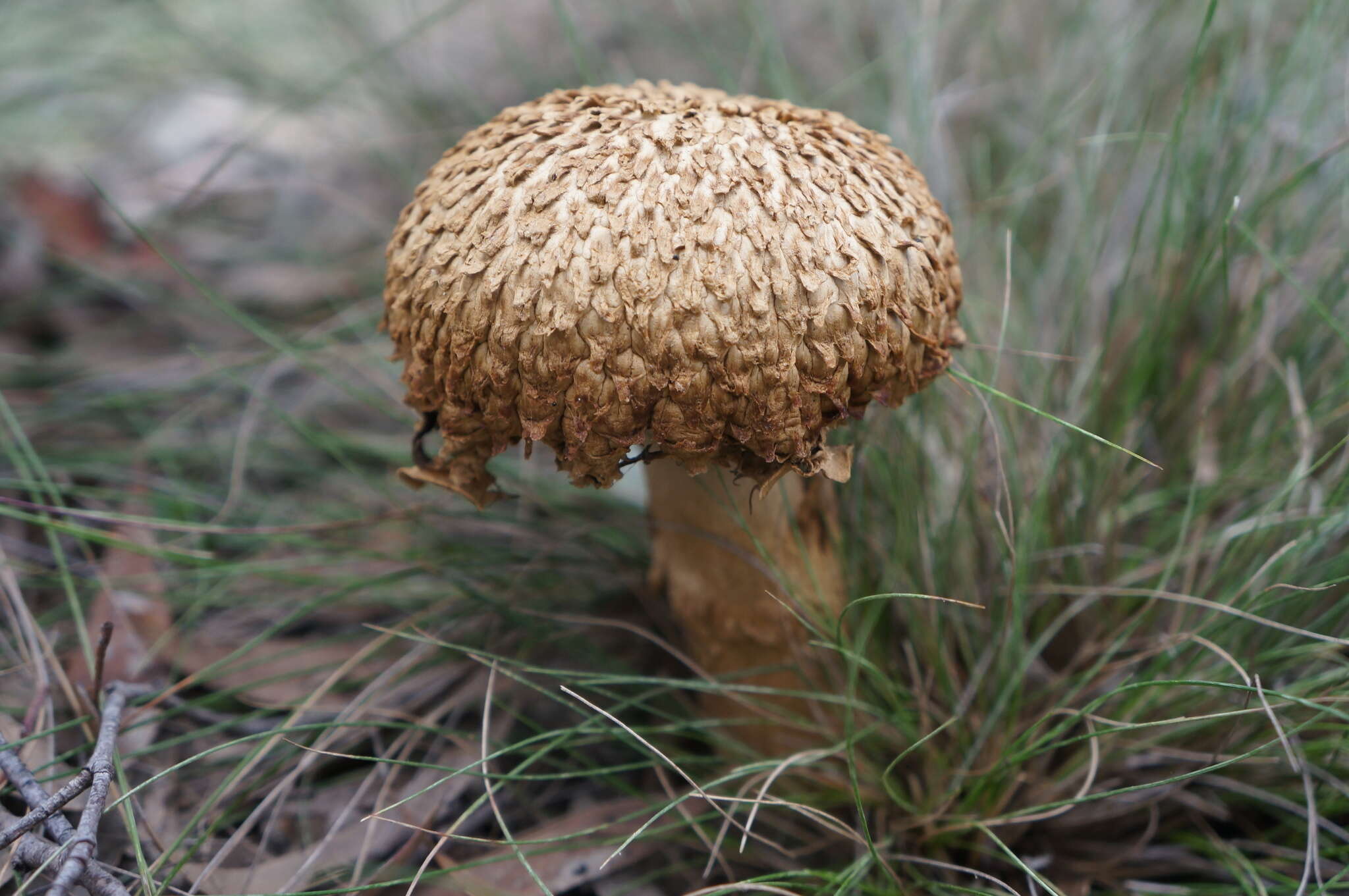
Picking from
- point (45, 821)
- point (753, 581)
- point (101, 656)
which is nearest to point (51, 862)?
point (45, 821)

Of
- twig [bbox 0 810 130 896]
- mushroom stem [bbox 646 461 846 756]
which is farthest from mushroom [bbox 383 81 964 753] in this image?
twig [bbox 0 810 130 896]

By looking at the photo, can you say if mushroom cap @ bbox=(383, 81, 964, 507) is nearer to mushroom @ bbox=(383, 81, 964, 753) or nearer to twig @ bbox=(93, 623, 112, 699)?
mushroom @ bbox=(383, 81, 964, 753)

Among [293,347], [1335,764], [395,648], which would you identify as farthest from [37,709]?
[1335,764]

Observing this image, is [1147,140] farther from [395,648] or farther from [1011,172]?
[395,648]

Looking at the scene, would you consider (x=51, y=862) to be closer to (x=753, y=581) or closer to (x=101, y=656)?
(x=101, y=656)

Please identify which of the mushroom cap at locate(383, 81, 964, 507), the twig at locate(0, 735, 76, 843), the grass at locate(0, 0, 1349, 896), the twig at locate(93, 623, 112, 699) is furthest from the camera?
the grass at locate(0, 0, 1349, 896)

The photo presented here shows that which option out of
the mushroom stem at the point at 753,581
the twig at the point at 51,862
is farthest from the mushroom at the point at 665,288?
the twig at the point at 51,862

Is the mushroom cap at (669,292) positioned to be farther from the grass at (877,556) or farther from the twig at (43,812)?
the twig at (43,812)
